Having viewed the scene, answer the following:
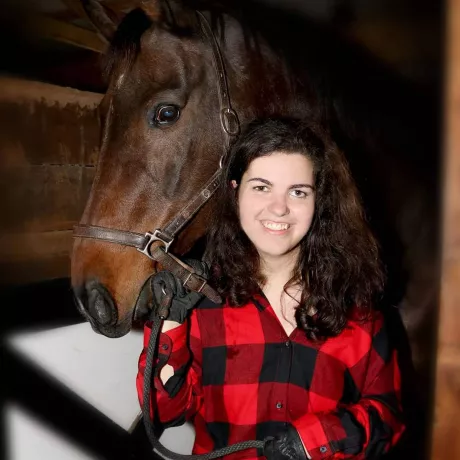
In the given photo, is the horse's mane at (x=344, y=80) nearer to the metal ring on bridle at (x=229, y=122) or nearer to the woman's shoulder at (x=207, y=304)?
the metal ring on bridle at (x=229, y=122)

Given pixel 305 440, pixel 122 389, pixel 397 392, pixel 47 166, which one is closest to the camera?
pixel 305 440

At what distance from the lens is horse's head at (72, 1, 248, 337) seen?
3.20 ft

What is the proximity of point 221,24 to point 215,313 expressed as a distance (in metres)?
0.71

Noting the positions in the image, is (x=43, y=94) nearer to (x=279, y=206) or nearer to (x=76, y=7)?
(x=76, y=7)

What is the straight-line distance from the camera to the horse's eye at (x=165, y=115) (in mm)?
1000

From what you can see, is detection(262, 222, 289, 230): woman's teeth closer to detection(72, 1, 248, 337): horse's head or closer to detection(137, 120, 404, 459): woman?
detection(137, 120, 404, 459): woman

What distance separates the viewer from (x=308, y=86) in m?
1.17

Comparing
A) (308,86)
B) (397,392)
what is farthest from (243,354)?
(308,86)

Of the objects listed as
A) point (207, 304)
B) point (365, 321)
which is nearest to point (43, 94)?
point (207, 304)

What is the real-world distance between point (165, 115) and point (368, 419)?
30.1 inches

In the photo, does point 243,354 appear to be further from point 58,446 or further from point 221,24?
point 221,24

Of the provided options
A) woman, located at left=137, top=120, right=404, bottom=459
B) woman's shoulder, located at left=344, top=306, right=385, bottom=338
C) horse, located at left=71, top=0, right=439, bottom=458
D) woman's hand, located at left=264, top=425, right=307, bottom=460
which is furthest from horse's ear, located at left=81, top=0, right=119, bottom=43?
woman's hand, located at left=264, top=425, right=307, bottom=460

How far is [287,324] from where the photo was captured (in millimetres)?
944

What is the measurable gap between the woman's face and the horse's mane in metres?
0.38
